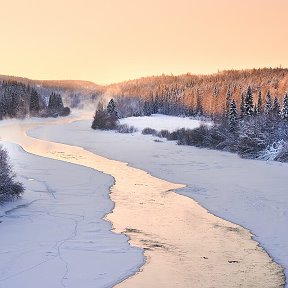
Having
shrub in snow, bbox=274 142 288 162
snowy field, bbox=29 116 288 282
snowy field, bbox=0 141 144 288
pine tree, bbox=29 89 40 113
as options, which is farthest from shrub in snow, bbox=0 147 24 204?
pine tree, bbox=29 89 40 113

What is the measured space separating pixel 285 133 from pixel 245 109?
3010cm

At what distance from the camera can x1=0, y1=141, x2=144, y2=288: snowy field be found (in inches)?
349

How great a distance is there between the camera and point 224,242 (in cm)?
1159

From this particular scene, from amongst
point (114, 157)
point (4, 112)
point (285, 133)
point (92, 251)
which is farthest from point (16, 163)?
point (4, 112)

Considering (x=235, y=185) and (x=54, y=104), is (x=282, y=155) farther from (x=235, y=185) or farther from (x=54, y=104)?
(x=54, y=104)

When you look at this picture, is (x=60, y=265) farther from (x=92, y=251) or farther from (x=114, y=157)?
(x=114, y=157)

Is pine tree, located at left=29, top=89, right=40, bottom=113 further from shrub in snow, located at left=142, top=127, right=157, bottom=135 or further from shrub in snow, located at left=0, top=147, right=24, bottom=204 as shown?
shrub in snow, located at left=0, top=147, right=24, bottom=204

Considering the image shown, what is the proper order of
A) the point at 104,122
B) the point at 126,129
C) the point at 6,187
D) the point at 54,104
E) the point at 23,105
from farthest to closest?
1. the point at 54,104
2. the point at 23,105
3. the point at 104,122
4. the point at 126,129
5. the point at 6,187

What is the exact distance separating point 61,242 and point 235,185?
35.6ft

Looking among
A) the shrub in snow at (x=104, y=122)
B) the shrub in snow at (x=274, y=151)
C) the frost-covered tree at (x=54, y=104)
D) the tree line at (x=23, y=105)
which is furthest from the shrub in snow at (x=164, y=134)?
the frost-covered tree at (x=54, y=104)

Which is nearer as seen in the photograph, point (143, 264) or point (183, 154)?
point (143, 264)

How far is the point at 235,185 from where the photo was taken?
790 inches

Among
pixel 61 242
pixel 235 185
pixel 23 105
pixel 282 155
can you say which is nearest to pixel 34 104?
pixel 23 105

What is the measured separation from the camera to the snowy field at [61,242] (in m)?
8.86
